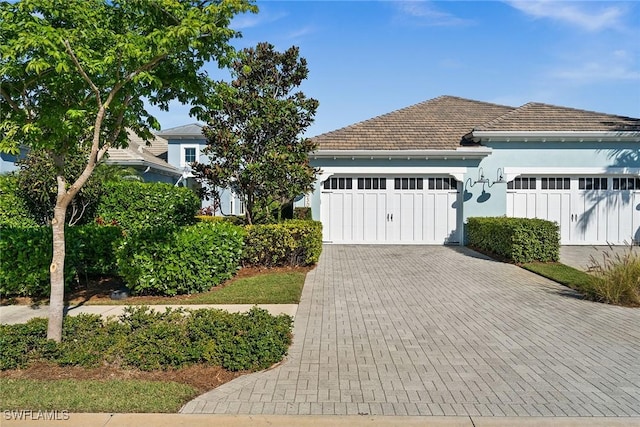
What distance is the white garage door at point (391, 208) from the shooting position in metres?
16.6

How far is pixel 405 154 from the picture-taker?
16.3 meters

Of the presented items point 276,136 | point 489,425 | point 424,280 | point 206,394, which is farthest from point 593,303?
point 276,136

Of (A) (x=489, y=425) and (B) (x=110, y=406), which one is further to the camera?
(B) (x=110, y=406)

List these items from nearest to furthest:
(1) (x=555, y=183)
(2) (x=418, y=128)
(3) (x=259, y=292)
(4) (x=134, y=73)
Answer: (4) (x=134, y=73)
(3) (x=259, y=292)
(1) (x=555, y=183)
(2) (x=418, y=128)

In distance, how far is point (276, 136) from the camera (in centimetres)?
1170

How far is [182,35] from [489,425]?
4.89 metres

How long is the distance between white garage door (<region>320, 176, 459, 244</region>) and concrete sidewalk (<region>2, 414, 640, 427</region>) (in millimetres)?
12972

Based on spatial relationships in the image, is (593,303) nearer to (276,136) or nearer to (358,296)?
(358,296)

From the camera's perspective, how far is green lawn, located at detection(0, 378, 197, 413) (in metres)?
3.95

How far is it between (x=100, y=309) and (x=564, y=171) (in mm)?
15861

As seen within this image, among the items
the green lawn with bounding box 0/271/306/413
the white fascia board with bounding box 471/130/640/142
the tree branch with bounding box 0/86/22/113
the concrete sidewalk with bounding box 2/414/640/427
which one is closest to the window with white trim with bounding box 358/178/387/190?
the white fascia board with bounding box 471/130/640/142

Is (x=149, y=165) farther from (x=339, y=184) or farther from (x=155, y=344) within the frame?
(x=155, y=344)

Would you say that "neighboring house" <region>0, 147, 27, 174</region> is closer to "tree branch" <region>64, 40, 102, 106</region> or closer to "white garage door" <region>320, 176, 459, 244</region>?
"white garage door" <region>320, 176, 459, 244</region>

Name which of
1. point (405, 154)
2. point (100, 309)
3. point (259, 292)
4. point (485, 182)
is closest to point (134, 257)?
point (100, 309)
